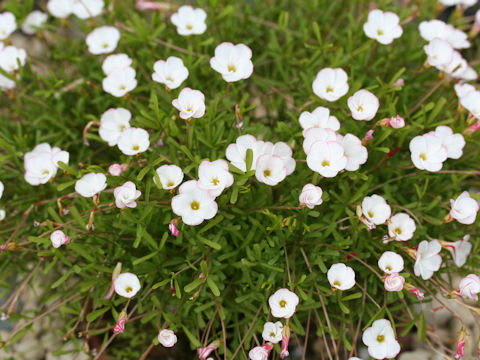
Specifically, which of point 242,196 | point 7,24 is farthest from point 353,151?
point 7,24

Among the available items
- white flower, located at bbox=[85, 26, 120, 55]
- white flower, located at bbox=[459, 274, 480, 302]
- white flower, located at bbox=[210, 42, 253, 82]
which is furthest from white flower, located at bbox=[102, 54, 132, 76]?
white flower, located at bbox=[459, 274, 480, 302]

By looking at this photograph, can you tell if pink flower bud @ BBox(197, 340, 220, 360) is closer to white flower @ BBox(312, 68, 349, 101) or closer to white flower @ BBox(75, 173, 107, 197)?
white flower @ BBox(75, 173, 107, 197)

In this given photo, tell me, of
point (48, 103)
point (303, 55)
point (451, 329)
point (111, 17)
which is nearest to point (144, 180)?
point (48, 103)

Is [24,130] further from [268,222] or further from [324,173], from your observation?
[324,173]

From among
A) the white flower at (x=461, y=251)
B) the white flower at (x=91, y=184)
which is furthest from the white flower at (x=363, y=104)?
the white flower at (x=91, y=184)

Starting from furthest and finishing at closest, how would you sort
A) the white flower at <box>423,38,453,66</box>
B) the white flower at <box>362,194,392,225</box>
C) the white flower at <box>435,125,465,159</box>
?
the white flower at <box>423,38,453,66</box>
the white flower at <box>435,125,465,159</box>
the white flower at <box>362,194,392,225</box>

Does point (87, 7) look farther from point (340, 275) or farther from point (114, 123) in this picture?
point (340, 275)
